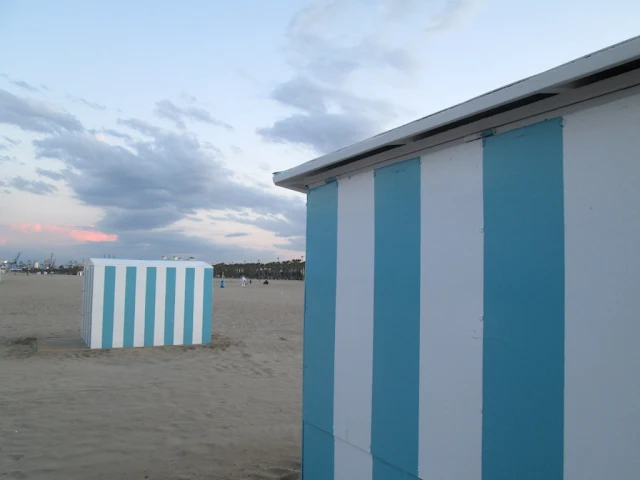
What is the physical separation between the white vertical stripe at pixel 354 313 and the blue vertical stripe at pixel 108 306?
772 centimetres

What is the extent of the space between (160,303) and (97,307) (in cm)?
118

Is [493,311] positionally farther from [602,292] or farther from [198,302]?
[198,302]

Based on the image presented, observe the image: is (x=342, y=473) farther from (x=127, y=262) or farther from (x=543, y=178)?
(x=127, y=262)

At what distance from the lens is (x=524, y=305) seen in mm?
1706

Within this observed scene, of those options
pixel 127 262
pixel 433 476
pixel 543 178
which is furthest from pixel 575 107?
pixel 127 262

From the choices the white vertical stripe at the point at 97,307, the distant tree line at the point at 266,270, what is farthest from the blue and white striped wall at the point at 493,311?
the distant tree line at the point at 266,270

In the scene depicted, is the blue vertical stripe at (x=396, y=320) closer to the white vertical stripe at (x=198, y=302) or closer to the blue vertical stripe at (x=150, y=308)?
the blue vertical stripe at (x=150, y=308)

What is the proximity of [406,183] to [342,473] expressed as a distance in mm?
1611

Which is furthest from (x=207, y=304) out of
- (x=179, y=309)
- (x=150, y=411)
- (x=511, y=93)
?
(x=511, y=93)

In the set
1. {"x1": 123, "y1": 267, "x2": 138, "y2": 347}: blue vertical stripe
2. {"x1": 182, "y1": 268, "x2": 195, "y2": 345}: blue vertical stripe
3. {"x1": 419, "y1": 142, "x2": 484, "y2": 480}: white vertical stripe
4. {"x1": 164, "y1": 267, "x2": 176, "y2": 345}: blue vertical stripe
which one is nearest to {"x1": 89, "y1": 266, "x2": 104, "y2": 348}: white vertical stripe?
{"x1": 123, "y1": 267, "x2": 138, "y2": 347}: blue vertical stripe

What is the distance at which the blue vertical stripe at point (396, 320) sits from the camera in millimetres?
2168

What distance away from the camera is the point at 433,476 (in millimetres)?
2018

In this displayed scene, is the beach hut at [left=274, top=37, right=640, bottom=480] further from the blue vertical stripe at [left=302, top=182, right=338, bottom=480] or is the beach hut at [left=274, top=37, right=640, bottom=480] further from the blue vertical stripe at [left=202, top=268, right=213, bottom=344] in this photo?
the blue vertical stripe at [left=202, top=268, right=213, bottom=344]

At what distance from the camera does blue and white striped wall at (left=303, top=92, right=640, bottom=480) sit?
146 cm
